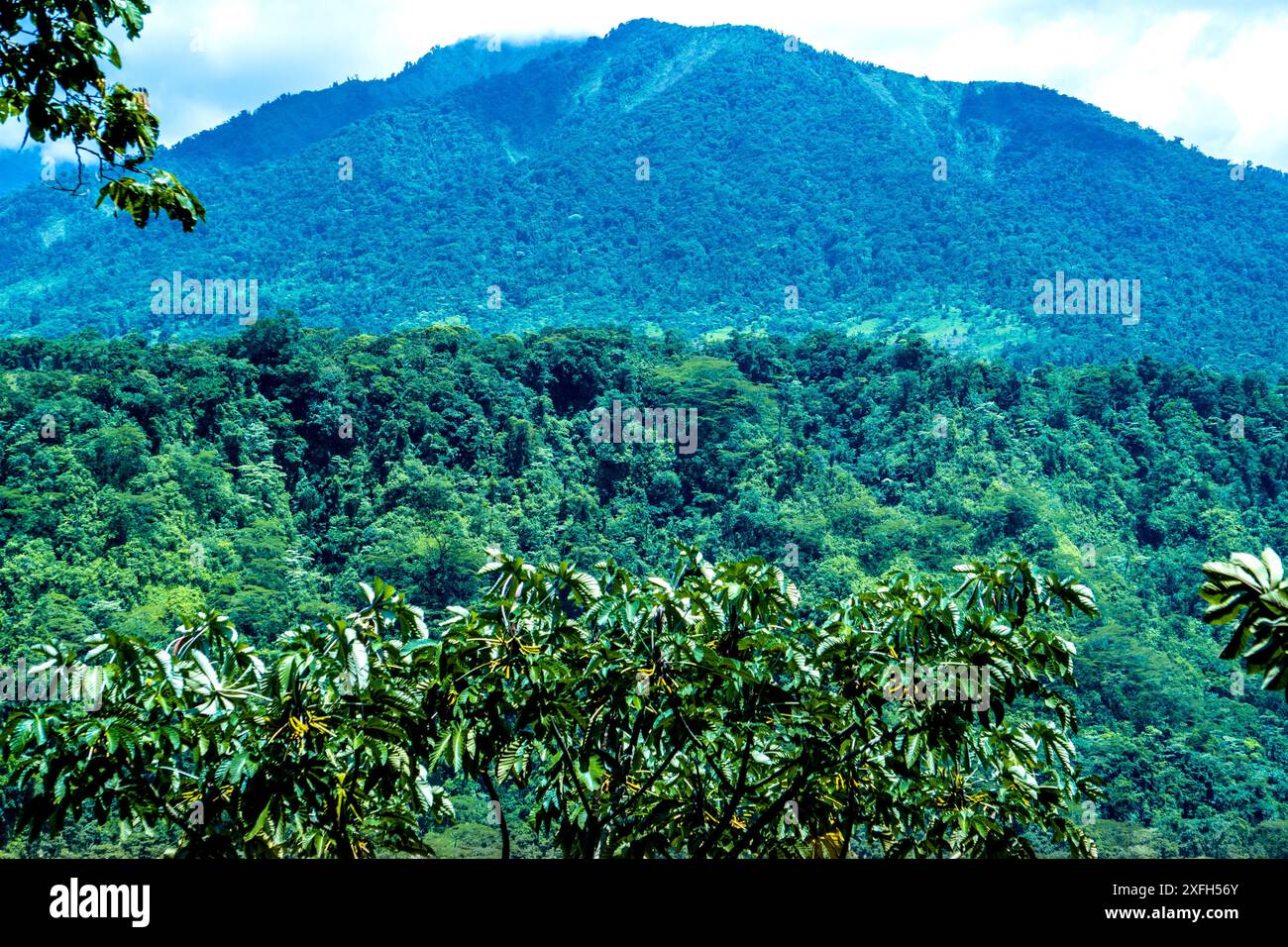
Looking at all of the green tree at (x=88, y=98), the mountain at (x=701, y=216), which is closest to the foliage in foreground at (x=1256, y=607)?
the green tree at (x=88, y=98)

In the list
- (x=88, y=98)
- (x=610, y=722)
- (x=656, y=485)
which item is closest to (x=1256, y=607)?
(x=610, y=722)

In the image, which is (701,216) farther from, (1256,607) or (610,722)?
(1256,607)

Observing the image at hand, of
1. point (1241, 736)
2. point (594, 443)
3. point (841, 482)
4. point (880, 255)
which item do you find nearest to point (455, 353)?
point (594, 443)

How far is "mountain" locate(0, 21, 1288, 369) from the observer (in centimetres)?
6053

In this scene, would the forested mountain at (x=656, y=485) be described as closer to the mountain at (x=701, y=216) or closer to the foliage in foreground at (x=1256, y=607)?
the mountain at (x=701, y=216)

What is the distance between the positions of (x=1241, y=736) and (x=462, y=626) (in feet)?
93.5

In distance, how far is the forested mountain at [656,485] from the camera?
1050 inches

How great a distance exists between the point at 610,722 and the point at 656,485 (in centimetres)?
3405

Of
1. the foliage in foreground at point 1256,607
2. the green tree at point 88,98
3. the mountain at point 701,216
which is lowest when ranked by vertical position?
the foliage in foreground at point 1256,607

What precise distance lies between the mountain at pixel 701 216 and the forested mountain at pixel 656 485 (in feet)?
54.3

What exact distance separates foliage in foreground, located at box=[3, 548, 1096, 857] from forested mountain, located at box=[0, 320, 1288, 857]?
19.9m

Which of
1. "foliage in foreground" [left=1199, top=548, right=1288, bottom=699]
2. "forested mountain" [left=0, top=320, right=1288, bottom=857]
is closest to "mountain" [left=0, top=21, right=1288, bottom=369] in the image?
"forested mountain" [left=0, top=320, right=1288, bottom=857]

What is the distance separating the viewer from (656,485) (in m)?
37.1

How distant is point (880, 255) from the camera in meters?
67.0
